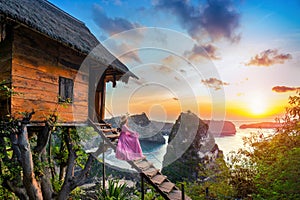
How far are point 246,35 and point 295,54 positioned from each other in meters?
1.52

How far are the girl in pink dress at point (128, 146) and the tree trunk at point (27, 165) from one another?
7.42 ft

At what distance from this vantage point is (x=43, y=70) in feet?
16.5

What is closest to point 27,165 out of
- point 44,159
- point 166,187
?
point 44,159

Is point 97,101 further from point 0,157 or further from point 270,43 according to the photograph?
point 270,43

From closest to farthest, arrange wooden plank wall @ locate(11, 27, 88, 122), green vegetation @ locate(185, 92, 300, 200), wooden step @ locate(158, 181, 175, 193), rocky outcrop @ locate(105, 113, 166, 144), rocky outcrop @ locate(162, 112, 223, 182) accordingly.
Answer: green vegetation @ locate(185, 92, 300, 200) → wooden plank wall @ locate(11, 27, 88, 122) → wooden step @ locate(158, 181, 175, 193) → rocky outcrop @ locate(105, 113, 166, 144) → rocky outcrop @ locate(162, 112, 223, 182)

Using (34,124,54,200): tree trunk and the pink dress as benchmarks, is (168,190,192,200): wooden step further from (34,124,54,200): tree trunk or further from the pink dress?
(34,124,54,200): tree trunk

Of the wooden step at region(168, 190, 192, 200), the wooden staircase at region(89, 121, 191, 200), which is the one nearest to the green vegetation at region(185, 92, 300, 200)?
the wooden step at region(168, 190, 192, 200)

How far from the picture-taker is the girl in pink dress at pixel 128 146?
20.6 feet

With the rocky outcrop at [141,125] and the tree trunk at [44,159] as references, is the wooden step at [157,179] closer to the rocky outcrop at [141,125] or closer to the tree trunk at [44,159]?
the rocky outcrop at [141,125]

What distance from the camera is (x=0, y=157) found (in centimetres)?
532

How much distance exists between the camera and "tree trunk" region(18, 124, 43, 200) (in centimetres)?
438

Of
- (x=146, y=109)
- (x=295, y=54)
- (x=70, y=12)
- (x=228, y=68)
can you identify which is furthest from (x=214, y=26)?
(x=70, y=12)

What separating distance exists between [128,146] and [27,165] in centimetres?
276

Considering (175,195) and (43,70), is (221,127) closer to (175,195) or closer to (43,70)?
(175,195)
